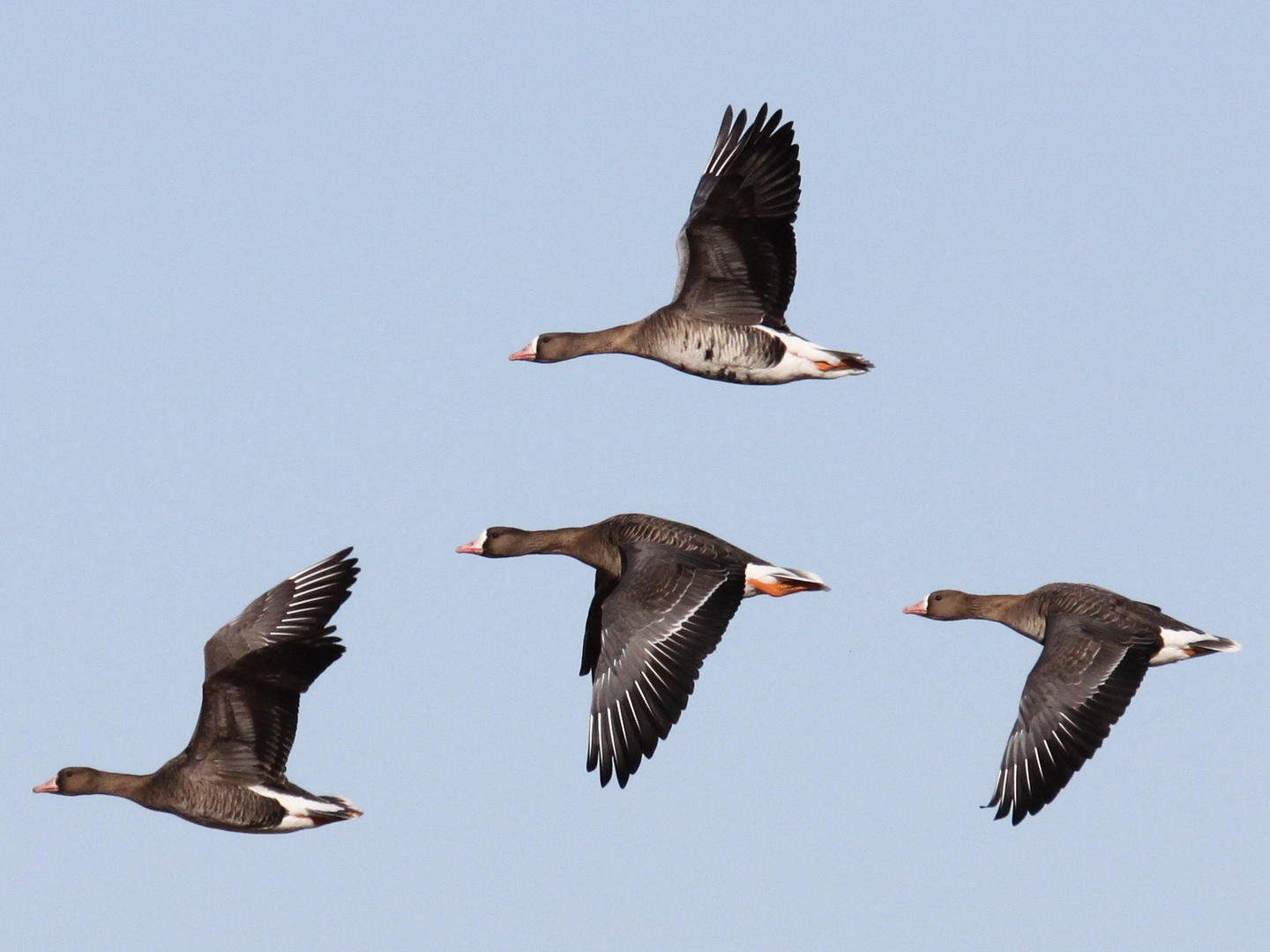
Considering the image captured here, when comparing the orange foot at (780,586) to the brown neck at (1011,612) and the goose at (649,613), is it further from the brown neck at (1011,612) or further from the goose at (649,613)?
the brown neck at (1011,612)

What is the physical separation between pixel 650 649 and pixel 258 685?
3467mm

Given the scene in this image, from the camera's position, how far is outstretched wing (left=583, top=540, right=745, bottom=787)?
55.8ft

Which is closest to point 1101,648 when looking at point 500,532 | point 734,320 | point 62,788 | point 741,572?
point 741,572

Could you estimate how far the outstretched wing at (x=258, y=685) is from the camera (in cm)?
1795

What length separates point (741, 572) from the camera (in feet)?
61.2

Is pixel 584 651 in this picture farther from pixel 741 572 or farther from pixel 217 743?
pixel 217 743

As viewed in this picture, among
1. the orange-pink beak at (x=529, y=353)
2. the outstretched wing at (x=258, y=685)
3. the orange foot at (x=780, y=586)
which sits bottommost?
the outstretched wing at (x=258, y=685)

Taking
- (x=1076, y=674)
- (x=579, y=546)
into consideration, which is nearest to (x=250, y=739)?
(x=579, y=546)

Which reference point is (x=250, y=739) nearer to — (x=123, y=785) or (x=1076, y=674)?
(x=123, y=785)

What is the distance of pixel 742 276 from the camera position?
795 inches

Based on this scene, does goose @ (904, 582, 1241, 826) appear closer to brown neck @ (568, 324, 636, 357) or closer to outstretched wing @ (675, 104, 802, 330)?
outstretched wing @ (675, 104, 802, 330)

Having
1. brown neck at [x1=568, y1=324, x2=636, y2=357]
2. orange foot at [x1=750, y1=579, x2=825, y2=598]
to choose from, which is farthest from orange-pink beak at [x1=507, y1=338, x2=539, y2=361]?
orange foot at [x1=750, y1=579, x2=825, y2=598]

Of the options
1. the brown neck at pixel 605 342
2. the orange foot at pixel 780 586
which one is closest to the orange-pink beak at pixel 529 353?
the brown neck at pixel 605 342

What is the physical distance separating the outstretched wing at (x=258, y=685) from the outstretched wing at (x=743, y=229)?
5.02m
